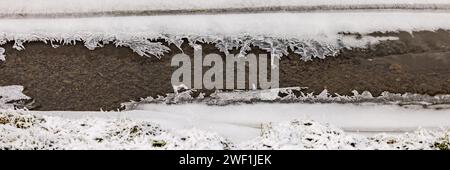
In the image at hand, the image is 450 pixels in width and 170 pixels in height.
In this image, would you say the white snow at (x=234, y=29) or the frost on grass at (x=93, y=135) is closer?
the frost on grass at (x=93, y=135)

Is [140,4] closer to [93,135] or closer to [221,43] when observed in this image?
[221,43]

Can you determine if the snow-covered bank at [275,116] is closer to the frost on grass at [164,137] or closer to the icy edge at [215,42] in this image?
the frost on grass at [164,137]

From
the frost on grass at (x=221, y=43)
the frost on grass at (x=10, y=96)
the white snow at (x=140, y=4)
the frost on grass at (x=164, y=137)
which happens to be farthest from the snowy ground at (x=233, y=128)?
the white snow at (x=140, y=4)

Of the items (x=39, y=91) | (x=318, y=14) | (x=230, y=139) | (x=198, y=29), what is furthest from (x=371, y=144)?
(x=39, y=91)

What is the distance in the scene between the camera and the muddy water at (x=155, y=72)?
203 inches

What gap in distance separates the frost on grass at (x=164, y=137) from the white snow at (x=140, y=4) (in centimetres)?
130

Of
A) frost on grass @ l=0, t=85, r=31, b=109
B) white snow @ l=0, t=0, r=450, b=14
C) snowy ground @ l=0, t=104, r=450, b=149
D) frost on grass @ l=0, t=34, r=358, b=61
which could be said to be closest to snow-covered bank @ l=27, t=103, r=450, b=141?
snowy ground @ l=0, t=104, r=450, b=149

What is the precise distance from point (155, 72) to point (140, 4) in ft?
2.72

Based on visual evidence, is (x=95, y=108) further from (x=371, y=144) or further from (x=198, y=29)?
(x=371, y=144)

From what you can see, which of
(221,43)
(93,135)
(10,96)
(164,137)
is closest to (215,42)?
(221,43)

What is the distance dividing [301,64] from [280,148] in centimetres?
101

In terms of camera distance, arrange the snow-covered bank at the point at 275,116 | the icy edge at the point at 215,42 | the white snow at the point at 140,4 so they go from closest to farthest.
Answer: the snow-covered bank at the point at 275,116
the icy edge at the point at 215,42
the white snow at the point at 140,4

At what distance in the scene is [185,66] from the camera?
530 cm

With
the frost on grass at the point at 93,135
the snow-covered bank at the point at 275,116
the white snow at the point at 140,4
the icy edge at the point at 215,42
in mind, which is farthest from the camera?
the white snow at the point at 140,4
